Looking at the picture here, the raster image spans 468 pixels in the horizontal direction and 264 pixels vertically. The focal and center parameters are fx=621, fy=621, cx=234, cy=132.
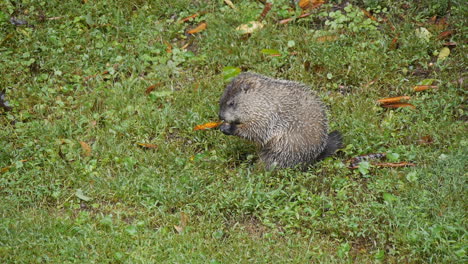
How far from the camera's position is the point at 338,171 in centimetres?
611

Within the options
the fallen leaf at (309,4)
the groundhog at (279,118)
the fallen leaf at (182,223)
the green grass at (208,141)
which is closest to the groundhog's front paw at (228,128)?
the groundhog at (279,118)

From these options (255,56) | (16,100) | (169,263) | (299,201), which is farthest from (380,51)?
(16,100)

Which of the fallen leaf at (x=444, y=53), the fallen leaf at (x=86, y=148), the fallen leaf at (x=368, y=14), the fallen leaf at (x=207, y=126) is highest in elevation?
the fallen leaf at (x=368, y=14)

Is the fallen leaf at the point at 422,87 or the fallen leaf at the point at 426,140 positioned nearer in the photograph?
the fallen leaf at the point at 426,140

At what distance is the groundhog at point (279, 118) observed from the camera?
19.9ft

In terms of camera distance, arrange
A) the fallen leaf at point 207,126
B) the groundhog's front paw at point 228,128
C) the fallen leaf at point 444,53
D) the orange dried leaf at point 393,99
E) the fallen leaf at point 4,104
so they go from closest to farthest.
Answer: the groundhog's front paw at point 228,128, the fallen leaf at point 207,126, the orange dried leaf at point 393,99, the fallen leaf at point 4,104, the fallen leaf at point 444,53

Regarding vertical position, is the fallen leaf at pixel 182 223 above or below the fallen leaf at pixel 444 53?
below

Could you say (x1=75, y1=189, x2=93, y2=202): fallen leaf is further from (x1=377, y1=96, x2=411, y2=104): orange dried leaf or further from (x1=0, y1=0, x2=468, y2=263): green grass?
(x1=377, y1=96, x2=411, y2=104): orange dried leaf

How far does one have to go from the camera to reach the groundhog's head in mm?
6102

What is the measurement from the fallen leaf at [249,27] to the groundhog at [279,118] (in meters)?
1.81

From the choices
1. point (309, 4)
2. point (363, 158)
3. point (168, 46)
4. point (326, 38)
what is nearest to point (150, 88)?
point (168, 46)

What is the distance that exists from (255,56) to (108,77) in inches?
72.2

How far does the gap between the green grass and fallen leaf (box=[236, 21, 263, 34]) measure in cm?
10

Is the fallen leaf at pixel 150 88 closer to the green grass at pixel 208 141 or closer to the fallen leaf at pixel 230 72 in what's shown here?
the green grass at pixel 208 141
